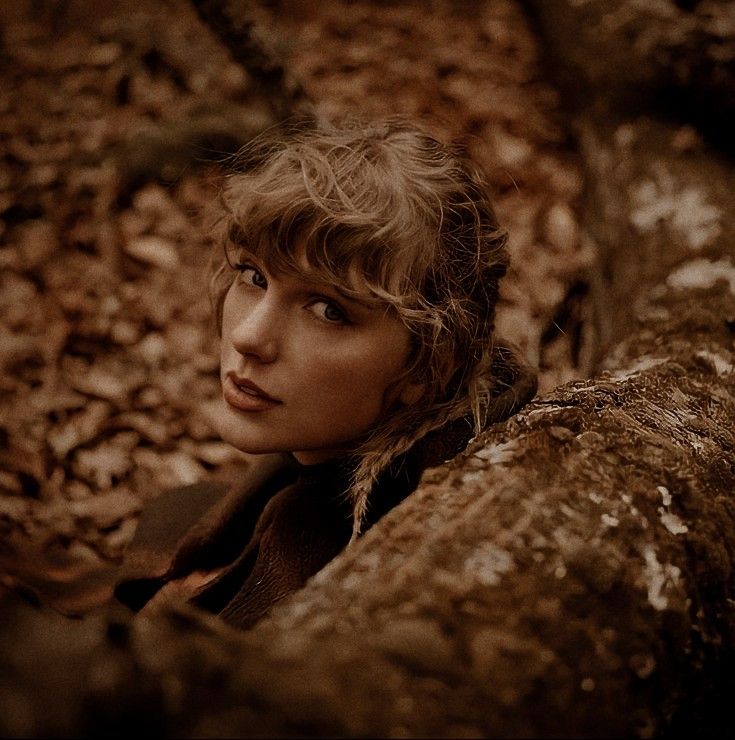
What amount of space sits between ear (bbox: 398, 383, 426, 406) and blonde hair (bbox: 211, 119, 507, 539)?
0.04 feet

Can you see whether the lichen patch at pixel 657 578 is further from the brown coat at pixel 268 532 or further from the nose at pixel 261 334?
the nose at pixel 261 334

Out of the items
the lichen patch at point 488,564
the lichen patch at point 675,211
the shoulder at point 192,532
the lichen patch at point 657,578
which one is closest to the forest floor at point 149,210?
the shoulder at point 192,532

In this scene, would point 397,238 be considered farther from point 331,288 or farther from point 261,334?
point 261,334

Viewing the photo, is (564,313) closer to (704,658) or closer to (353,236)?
(353,236)

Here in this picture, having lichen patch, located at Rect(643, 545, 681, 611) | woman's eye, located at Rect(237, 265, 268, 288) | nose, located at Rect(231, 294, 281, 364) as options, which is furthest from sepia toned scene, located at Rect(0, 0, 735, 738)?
woman's eye, located at Rect(237, 265, 268, 288)

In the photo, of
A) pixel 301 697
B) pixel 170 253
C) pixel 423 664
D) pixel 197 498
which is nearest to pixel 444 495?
pixel 423 664

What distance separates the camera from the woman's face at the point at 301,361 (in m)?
1.31

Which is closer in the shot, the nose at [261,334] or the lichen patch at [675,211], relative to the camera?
the nose at [261,334]

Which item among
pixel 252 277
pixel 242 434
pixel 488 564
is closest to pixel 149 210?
pixel 252 277

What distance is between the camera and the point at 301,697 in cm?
72

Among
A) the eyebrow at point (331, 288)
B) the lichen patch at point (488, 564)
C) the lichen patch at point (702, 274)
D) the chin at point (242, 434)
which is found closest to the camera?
the lichen patch at point (488, 564)

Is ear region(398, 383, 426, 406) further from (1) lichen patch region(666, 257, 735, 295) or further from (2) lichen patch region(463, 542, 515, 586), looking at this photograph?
(1) lichen patch region(666, 257, 735, 295)

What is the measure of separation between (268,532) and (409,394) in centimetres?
45

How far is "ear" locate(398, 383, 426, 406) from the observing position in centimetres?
145
